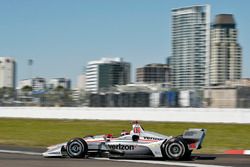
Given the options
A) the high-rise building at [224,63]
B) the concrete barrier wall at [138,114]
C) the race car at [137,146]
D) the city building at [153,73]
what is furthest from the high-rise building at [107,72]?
the race car at [137,146]

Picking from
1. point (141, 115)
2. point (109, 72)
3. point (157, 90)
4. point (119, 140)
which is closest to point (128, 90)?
point (157, 90)

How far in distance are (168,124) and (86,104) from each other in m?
11.3

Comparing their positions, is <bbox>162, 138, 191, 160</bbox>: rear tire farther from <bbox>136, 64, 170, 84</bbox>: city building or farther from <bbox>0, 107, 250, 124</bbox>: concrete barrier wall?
<bbox>136, 64, 170, 84</bbox>: city building

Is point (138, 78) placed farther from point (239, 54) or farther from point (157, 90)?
point (157, 90)

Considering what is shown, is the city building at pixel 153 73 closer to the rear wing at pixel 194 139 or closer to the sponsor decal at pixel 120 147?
the sponsor decal at pixel 120 147

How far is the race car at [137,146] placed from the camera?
12242 millimetres

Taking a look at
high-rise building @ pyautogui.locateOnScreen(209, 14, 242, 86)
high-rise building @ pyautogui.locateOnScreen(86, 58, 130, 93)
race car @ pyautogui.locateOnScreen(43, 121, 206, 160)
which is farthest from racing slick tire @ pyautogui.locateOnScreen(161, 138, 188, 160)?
high-rise building @ pyautogui.locateOnScreen(209, 14, 242, 86)

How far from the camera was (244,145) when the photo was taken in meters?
A: 18.2

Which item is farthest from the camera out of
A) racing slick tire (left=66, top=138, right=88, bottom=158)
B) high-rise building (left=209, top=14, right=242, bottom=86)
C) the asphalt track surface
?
high-rise building (left=209, top=14, right=242, bottom=86)

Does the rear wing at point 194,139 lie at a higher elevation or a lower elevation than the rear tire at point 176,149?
higher

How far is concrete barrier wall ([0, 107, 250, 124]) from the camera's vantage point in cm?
2905

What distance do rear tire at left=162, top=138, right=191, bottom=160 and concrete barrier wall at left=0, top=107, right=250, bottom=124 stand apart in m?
17.0

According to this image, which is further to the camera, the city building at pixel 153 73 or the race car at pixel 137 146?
the city building at pixel 153 73

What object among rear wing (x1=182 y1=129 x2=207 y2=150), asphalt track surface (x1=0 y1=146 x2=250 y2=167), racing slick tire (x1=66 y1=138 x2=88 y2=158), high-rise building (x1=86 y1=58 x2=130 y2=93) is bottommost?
asphalt track surface (x1=0 y1=146 x2=250 y2=167)
